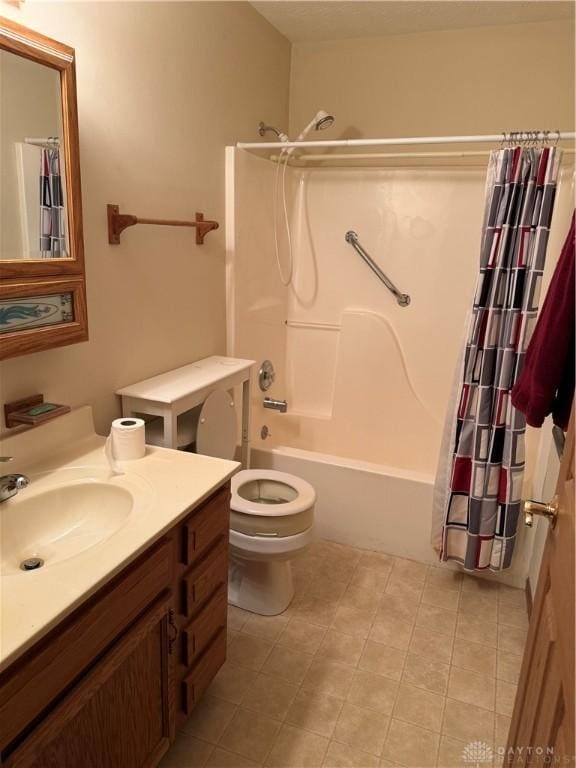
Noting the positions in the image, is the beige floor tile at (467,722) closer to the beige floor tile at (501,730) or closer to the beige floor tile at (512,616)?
the beige floor tile at (501,730)

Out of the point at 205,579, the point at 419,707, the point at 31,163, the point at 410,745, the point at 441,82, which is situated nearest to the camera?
the point at 31,163

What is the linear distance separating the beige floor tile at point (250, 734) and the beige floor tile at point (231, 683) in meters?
0.06

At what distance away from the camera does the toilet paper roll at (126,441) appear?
1.49 m

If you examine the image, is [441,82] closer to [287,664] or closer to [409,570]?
[409,570]

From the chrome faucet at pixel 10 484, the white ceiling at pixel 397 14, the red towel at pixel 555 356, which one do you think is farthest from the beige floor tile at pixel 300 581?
the white ceiling at pixel 397 14

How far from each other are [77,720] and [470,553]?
60.9 inches

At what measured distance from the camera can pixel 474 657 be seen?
1.87 m

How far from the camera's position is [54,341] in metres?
1.37

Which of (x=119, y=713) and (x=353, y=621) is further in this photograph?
(x=353, y=621)

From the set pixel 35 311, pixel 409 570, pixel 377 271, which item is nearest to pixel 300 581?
pixel 409 570

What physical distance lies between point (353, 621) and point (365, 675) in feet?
0.85

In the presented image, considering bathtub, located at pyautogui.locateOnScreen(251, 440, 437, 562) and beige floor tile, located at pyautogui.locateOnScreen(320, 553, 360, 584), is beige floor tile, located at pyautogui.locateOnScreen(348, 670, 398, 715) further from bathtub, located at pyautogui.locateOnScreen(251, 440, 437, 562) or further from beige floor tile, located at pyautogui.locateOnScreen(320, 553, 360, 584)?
bathtub, located at pyautogui.locateOnScreen(251, 440, 437, 562)

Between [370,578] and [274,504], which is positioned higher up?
[274,504]

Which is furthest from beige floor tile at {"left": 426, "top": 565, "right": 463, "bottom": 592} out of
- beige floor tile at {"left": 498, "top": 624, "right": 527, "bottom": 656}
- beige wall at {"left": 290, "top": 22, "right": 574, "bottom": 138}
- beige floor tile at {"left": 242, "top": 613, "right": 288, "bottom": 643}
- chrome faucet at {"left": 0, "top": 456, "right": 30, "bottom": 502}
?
beige wall at {"left": 290, "top": 22, "right": 574, "bottom": 138}
